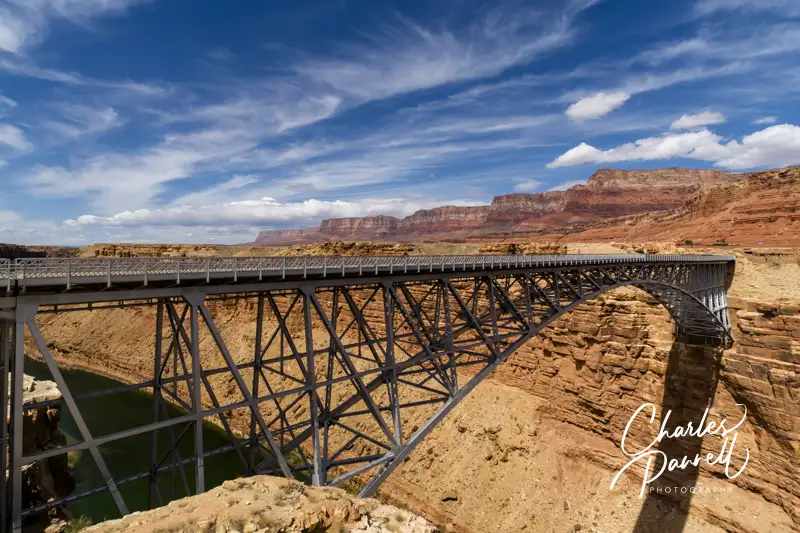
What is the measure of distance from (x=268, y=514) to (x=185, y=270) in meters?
5.82

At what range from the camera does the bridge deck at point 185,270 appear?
299 inches

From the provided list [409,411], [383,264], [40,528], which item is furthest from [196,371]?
[409,411]

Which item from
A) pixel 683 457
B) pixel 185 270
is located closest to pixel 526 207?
pixel 683 457

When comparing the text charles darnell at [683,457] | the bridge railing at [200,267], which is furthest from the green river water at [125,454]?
the text charles darnell at [683,457]

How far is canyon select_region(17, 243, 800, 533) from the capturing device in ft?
74.6

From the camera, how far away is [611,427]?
90.6 feet

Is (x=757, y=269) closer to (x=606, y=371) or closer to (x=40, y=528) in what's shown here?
(x=606, y=371)

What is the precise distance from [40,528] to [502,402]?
28.3m

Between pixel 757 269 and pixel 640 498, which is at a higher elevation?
pixel 757 269

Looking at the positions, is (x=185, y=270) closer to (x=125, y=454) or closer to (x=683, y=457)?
(x=683, y=457)

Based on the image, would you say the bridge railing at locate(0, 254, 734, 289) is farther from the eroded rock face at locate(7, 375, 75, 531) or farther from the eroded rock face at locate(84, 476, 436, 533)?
the eroded rock face at locate(7, 375, 75, 531)

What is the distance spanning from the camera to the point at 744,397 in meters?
24.3

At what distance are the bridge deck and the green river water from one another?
52.6 feet

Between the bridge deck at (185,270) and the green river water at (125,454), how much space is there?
631 inches
